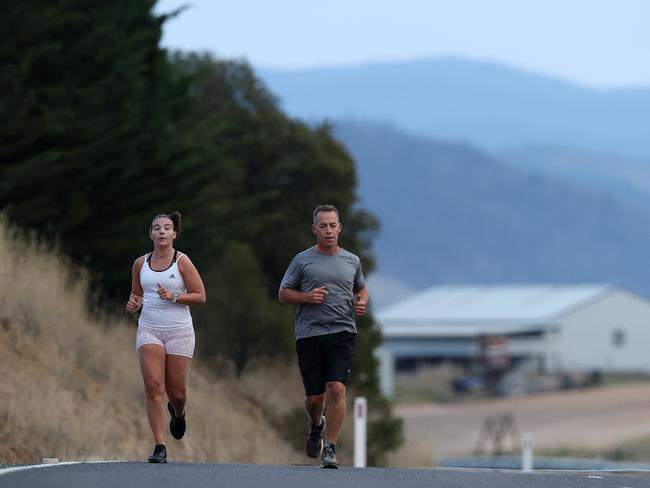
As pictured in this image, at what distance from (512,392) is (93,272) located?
78.7 m

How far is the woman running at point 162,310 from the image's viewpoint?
42.0 feet

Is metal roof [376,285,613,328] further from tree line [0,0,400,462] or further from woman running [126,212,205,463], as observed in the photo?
woman running [126,212,205,463]

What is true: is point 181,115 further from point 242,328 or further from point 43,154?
point 43,154

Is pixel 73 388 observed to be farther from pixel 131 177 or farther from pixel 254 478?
pixel 254 478

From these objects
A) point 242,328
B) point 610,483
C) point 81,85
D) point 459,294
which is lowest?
point 610,483

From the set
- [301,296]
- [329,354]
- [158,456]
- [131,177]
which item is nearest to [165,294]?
[301,296]

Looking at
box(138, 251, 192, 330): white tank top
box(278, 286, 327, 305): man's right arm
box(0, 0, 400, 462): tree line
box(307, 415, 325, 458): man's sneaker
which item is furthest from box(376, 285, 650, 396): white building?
box(138, 251, 192, 330): white tank top

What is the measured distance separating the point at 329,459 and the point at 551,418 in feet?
236

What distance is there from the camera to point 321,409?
45.1ft

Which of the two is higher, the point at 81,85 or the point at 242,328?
the point at 81,85

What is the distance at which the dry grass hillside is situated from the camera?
677 inches

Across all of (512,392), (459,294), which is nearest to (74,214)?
(512,392)

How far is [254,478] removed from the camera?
11.3 metres

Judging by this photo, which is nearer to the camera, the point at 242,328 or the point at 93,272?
the point at 93,272
